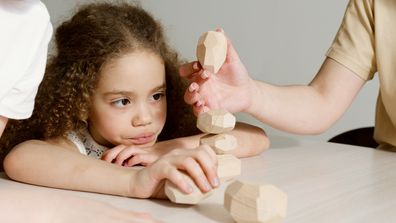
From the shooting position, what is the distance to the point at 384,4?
1.12 metres

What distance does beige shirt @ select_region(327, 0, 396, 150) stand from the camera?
3.67 ft

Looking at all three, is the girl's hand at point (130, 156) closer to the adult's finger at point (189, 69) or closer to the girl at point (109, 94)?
the girl at point (109, 94)

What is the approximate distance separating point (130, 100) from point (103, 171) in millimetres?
240

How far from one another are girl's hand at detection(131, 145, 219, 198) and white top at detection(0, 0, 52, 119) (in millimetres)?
181

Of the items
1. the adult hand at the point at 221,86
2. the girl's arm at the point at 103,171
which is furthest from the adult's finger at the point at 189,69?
the girl's arm at the point at 103,171

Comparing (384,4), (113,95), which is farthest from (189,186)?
(384,4)

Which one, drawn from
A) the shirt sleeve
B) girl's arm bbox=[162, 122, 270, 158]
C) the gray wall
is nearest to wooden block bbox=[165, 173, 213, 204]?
girl's arm bbox=[162, 122, 270, 158]

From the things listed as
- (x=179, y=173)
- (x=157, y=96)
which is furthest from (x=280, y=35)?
(x=179, y=173)

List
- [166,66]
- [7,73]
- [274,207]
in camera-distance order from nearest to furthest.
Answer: [274,207], [7,73], [166,66]

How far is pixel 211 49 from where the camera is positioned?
0.79 metres

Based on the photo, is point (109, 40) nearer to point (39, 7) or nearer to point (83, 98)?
point (83, 98)

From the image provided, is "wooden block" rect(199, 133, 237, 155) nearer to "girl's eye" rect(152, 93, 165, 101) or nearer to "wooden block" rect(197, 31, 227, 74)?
"wooden block" rect(197, 31, 227, 74)

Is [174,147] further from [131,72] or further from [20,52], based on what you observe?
[20,52]

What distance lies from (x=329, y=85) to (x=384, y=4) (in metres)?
0.18
